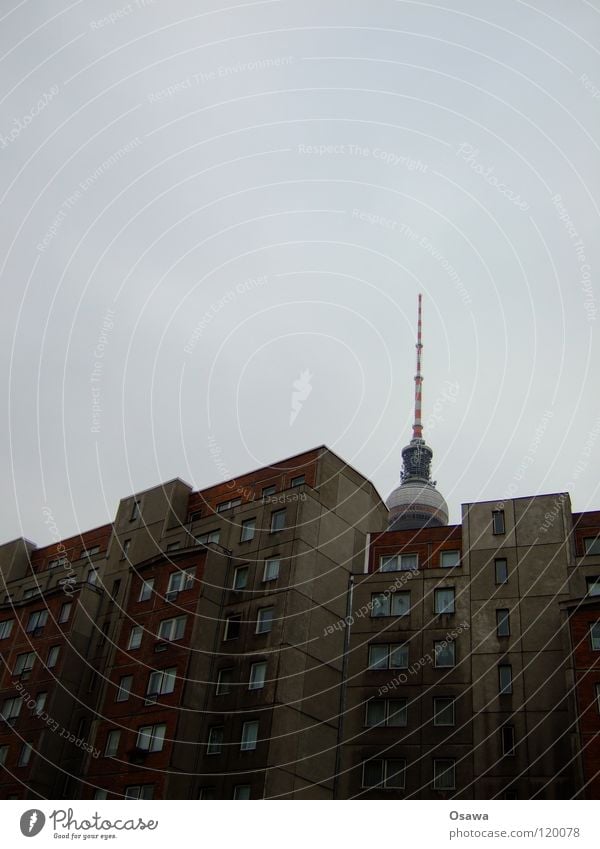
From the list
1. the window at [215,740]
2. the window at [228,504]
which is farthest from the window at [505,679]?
the window at [228,504]

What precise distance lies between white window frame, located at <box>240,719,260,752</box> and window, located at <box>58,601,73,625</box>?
1930cm

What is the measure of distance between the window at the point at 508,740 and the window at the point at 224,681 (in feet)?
55.4

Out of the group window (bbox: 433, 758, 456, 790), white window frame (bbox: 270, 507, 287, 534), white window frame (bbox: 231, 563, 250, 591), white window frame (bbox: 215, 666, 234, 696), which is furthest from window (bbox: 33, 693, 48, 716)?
window (bbox: 433, 758, 456, 790)

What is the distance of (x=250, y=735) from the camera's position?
50938 mm

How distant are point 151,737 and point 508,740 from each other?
2145cm

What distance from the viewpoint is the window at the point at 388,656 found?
183ft

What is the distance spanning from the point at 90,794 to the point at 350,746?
16432 mm

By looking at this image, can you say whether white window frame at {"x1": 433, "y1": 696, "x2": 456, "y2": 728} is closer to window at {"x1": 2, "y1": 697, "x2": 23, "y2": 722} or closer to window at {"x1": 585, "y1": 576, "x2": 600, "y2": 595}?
window at {"x1": 585, "y1": 576, "x2": 600, "y2": 595}

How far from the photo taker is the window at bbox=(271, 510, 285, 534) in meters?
58.8

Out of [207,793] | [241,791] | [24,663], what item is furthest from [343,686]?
[24,663]

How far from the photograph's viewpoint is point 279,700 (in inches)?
2005

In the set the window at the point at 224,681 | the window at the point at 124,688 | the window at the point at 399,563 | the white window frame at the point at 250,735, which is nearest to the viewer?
the white window frame at the point at 250,735

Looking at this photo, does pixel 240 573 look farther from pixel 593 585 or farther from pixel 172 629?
pixel 593 585

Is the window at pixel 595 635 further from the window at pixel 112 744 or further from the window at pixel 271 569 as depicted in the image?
the window at pixel 112 744
